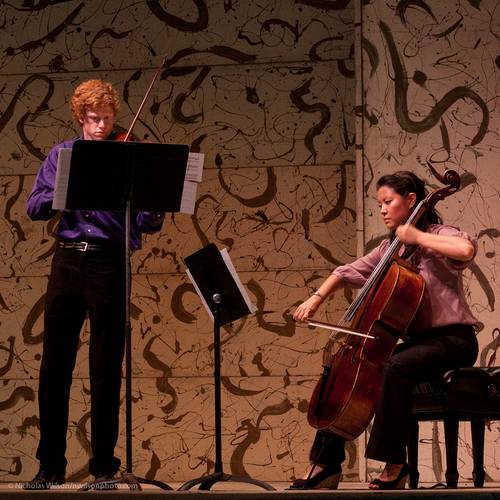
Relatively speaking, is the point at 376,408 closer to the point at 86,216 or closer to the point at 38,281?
the point at 86,216

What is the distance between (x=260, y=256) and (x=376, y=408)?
1660mm

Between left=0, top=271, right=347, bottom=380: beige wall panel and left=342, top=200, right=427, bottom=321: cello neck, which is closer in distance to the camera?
left=342, top=200, right=427, bottom=321: cello neck

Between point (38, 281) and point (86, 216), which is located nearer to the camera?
point (86, 216)

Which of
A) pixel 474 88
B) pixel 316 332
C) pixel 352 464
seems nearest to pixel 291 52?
pixel 474 88

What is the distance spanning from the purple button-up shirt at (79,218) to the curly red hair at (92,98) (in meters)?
0.13

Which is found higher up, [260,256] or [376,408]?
[260,256]

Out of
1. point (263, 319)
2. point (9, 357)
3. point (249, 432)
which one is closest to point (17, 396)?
point (9, 357)

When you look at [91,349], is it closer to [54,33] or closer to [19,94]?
[19,94]

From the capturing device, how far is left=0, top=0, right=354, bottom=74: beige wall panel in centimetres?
491

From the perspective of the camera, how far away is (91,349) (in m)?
3.57

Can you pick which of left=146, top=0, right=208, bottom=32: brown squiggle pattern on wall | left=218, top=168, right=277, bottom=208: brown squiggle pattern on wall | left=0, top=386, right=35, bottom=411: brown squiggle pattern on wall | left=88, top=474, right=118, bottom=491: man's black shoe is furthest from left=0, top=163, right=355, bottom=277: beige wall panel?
left=88, top=474, right=118, bottom=491: man's black shoe

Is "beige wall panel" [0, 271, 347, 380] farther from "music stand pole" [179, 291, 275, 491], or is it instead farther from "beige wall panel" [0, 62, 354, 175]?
"music stand pole" [179, 291, 275, 491]

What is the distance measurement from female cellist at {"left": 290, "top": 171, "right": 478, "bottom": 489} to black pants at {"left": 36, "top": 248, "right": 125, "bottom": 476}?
2.20 ft

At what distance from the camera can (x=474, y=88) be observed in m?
4.54
